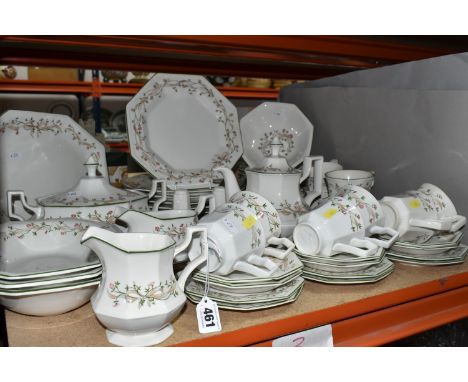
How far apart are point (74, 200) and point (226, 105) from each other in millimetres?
561

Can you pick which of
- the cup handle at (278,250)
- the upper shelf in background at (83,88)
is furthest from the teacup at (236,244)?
the upper shelf in background at (83,88)

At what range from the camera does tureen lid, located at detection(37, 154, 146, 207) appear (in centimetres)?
86

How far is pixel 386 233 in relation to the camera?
0.88 m

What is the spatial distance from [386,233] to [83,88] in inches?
105

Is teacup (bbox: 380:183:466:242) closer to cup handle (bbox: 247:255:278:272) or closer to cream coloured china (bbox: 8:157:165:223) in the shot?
cup handle (bbox: 247:255:278:272)

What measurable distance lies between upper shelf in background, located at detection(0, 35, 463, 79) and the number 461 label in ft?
1.42

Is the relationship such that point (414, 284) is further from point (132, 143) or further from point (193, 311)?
point (132, 143)

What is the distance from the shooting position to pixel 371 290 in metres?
0.81

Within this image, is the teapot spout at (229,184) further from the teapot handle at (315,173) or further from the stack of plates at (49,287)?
the stack of plates at (49,287)

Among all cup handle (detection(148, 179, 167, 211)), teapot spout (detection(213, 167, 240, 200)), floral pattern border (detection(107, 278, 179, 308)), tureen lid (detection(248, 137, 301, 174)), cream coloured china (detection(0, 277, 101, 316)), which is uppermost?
tureen lid (detection(248, 137, 301, 174))

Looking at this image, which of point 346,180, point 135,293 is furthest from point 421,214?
point 135,293

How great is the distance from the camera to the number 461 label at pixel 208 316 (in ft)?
2.17

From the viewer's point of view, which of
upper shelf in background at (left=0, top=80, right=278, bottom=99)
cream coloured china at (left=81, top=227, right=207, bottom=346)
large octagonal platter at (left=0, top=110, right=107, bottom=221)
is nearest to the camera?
cream coloured china at (left=81, top=227, right=207, bottom=346)

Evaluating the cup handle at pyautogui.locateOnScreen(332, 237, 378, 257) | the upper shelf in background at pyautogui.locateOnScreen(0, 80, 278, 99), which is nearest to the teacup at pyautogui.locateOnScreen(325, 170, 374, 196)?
the cup handle at pyautogui.locateOnScreen(332, 237, 378, 257)
